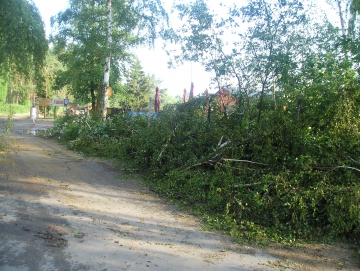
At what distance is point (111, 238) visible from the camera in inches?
177

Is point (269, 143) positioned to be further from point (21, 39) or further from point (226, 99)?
point (21, 39)

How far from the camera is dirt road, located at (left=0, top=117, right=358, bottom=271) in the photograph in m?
3.80

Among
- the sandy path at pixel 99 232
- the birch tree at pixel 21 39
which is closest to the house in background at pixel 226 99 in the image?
the sandy path at pixel 99 232

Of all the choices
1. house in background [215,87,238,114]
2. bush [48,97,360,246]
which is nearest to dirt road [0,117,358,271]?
bush [48,97,360,246]

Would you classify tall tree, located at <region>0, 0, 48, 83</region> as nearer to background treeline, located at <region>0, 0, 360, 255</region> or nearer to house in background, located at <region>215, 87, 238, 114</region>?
background treeline, located at <region>0, 0, 360, 255</region>

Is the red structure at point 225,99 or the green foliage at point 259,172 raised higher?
the red structure at point 225,99

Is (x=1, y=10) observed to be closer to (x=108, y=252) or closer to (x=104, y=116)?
(x=108, y=252)

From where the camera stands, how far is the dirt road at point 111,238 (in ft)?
12.5

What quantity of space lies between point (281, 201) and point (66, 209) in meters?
3.62

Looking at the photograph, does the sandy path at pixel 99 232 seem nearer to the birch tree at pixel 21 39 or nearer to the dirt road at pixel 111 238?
the dirt road at pixel 111 238

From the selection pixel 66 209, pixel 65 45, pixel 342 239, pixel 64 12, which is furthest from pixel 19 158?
pixel 65 45

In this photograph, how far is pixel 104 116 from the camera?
1655 cm

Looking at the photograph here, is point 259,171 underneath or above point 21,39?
underneath

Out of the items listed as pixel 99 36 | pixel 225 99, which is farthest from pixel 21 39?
pixel 99 36
